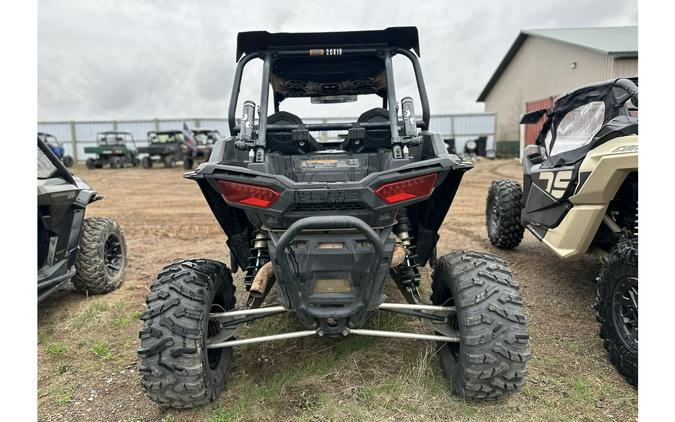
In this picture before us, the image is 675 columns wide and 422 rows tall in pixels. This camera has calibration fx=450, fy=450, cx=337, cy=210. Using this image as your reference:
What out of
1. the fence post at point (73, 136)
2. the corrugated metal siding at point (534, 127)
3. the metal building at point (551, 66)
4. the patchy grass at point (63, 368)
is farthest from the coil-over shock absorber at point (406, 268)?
the fence post at point (73, 136)

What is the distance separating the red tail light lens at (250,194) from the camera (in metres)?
2.28

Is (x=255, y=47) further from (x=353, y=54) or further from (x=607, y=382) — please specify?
(x=607, y=382)

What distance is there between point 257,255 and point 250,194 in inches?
27.5

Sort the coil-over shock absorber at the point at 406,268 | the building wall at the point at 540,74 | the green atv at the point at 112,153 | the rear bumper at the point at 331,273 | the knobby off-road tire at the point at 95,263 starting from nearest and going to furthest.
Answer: the rear bumper at the point at 331,273 → the coil-over shock absorber at the point at 406,268 → the knobby off-road tire at the point at 95,263 → the building wall at the point at 540,74 → the green atv at the point at 112,153

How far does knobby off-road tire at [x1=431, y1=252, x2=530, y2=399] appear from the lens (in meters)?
2.27

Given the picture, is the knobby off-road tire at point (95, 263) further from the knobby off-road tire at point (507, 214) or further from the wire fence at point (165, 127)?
the wire fence at point (165, 127)

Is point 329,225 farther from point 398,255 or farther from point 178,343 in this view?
point 178,343

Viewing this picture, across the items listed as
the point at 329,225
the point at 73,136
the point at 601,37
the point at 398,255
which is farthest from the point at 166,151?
the point at 601,37

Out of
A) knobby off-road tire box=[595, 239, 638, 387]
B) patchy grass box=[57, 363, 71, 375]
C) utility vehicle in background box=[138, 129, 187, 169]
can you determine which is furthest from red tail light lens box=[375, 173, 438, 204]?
utility vehicle in background box=[138, 129, 187, 169]

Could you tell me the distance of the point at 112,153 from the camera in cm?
2302

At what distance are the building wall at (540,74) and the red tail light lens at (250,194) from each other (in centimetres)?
1893

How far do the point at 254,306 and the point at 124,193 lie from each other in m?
11.9

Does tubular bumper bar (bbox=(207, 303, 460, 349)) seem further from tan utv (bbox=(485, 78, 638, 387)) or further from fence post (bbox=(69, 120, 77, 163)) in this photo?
fence post (bbox=(69, 120, 77, 163))

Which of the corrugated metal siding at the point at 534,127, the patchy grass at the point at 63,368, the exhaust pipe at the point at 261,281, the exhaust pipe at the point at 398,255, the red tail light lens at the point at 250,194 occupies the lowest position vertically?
the patchy grass at the point at 63,368
